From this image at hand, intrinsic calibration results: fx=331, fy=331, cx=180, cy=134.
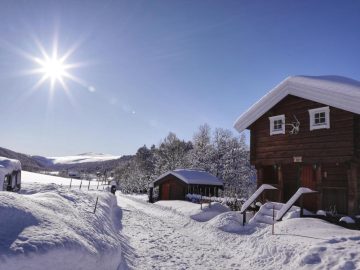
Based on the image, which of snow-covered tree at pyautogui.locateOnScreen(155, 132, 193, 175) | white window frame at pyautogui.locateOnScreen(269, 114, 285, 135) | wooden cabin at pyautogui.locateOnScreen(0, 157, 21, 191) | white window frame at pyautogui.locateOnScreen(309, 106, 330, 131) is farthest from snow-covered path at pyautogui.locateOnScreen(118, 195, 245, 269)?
snow-covered tree at pyautogui.locateOnScreen(155, 132, 193, 175)

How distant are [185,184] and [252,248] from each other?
22.1 m

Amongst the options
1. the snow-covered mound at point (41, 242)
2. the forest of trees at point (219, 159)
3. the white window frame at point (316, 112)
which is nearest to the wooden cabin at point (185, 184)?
the forest of trees at point (219, 159)

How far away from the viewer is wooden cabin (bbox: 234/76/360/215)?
48.5 feet

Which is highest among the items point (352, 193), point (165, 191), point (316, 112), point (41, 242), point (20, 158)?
point (20, 158)

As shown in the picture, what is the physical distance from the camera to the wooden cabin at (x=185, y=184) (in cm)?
3366

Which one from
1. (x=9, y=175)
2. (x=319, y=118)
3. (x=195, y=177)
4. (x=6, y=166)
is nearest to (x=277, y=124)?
(x=319, y=118)

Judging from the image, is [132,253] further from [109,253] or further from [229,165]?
[229,165]

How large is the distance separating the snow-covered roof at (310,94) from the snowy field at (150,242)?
210 inches

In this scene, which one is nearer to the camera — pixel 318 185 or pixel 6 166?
pixel 318 185

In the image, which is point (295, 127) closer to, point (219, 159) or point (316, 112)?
point (316, 112)

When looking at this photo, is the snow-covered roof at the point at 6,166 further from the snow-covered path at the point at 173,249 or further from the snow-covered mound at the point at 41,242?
the snow-covered mound at the point at 41,242

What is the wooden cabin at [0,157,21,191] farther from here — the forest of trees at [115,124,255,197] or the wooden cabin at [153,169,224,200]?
Answer: the forest of trees at [115,124,255,197]

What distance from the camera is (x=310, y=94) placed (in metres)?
16.3

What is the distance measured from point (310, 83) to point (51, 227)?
14.3 metres
